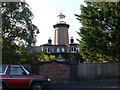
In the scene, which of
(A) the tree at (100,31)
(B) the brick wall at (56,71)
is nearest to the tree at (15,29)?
(B) the brick wall at (56,71)

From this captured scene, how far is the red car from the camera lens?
32.8ft

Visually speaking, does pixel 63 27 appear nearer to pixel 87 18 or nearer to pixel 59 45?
pixel 59 45

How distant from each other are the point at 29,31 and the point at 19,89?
229 inches

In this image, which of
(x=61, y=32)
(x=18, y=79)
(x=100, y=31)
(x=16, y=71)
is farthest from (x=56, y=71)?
(x=61, y=32)

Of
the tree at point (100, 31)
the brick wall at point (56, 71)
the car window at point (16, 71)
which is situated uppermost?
the tree at point (100, 31)

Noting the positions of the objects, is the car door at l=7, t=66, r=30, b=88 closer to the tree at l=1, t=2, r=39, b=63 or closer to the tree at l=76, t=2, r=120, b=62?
the tree at l=1, t=2, r=39, b=63

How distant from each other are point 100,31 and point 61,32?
145 feet

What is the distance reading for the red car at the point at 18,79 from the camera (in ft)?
32.8

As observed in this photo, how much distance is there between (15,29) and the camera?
14852 millimetres

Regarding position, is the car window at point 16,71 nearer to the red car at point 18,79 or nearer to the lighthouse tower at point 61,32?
the red car at point 18,79

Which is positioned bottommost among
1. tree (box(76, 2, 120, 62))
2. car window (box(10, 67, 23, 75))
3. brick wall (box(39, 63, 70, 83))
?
brick wall (box(39, 63, 70, 83))

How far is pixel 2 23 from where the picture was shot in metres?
13.8

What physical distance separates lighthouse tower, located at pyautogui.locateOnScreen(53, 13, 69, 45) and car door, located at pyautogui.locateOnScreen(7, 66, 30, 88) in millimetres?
48690

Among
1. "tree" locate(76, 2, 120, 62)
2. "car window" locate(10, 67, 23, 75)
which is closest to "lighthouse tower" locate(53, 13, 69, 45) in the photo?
"tree" locate(76, 2, 120, 62)
